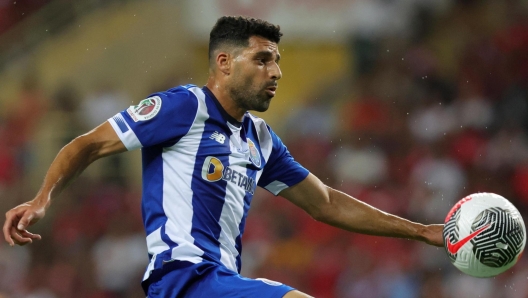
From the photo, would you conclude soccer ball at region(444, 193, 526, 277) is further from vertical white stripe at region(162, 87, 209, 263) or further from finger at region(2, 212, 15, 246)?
finger at region(2, 212, 15, 246)

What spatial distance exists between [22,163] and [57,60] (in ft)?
6.59

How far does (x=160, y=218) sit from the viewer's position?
394cm

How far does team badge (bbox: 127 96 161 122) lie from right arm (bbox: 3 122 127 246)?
0.13 m

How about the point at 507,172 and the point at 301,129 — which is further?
the point at 301,129

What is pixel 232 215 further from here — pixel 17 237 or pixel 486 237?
pixel 486 237

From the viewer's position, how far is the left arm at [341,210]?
4.65 meters

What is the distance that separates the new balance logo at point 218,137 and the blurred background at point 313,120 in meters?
4.57

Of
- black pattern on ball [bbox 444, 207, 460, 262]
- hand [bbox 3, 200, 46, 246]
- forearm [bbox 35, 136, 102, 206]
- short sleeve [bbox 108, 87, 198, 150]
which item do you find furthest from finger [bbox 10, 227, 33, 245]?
black pattern on ball [bbox 444, 207, 460, 262]

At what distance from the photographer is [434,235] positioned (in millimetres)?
4461

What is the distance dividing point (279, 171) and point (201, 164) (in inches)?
29.1

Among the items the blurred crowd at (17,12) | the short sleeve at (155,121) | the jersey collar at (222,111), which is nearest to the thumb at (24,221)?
the short sleeve at (155,121)

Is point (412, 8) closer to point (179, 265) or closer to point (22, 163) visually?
point (22, 163)

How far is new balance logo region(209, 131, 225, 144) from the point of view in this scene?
4.06 metres

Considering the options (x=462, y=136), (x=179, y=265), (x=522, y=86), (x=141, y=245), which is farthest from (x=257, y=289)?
(x=522, y=86)
